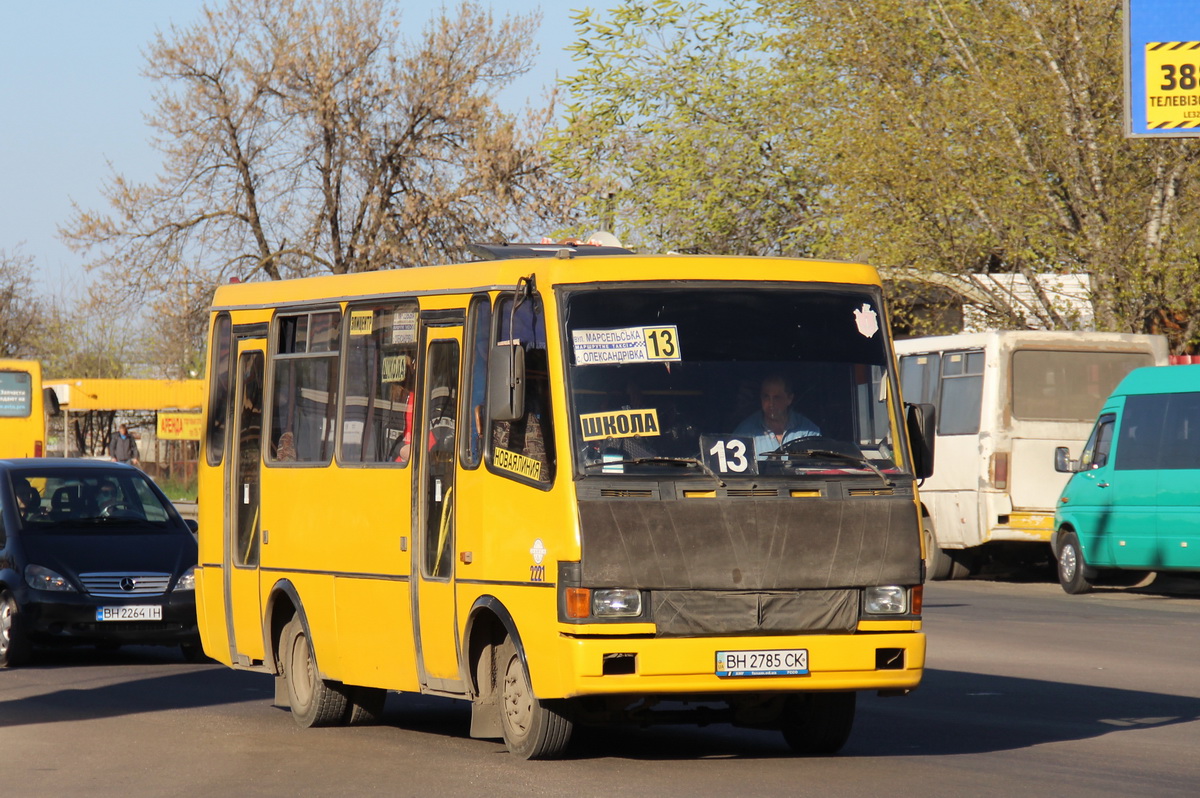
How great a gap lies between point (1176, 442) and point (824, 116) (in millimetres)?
14164

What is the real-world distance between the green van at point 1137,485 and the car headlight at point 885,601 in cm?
1322

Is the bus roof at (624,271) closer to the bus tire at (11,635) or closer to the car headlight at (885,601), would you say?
the car headlight at (885,601)

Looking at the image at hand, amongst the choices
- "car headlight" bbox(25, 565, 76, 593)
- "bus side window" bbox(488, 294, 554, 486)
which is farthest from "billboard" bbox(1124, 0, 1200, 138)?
"bus side window" bbox(488, 294, 554, 486)

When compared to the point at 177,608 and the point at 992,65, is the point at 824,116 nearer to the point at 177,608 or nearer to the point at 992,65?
the point at 992,65

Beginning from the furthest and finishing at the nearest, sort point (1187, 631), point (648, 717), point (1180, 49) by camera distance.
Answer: point (1180, 49)
point (1187, 631)
point (648, 717)

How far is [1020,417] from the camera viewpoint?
24.8m

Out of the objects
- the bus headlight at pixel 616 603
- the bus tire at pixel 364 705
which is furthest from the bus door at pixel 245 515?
the bus headlight at pixel 616 603

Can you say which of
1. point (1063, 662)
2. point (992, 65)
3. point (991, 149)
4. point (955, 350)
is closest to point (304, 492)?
point (1063, 662)

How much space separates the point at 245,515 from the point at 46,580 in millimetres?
3748

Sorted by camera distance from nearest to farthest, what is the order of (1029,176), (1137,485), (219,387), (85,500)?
(219,387) → (85,500) → (1137,485) → (1029,176)

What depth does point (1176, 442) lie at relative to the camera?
71.9 feet

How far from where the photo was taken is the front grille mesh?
49.4 feet

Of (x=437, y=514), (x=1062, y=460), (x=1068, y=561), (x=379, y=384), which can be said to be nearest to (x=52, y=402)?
(x=1068, y=561)

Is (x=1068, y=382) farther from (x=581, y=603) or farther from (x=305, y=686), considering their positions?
(x=581, y=603)
